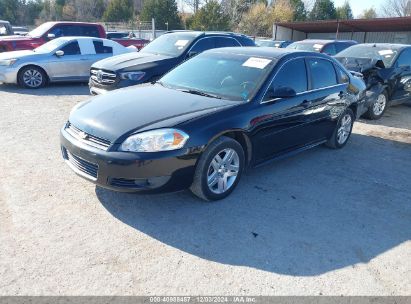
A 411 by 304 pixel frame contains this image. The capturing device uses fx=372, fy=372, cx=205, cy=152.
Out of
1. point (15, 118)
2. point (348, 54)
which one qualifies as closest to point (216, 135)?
point (15, 118)

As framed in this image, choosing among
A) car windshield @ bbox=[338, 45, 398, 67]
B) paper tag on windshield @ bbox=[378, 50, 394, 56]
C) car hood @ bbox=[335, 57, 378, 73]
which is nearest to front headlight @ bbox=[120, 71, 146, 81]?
car hood @ bbox=[335, 57, 378, 73]

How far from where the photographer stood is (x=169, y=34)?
31.9ft

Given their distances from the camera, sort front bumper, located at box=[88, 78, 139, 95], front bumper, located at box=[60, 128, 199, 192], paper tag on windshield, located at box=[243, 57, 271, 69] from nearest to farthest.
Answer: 1. front bumper, located at box=[60, 128, 199, 192]
2. paper tag on windshield, located at box=[243, 57, 271, 69]
3. front bumper, located at box=[88, 78, 139, 95]

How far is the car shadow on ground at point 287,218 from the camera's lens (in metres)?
3.25

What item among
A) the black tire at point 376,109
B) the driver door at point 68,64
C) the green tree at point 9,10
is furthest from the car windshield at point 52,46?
the green tree at point 9,10

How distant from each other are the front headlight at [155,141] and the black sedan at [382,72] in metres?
5.76

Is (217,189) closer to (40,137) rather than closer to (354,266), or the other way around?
(354,266)

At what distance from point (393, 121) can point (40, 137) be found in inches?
290

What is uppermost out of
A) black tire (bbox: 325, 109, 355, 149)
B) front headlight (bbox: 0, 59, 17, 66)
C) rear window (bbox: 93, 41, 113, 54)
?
rear window (bbox: 93, 41, 113, 54)

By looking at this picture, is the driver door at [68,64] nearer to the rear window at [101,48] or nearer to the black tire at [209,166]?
the rear window at [101,48]

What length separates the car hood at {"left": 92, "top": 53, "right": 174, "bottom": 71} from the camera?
7978 millimetres

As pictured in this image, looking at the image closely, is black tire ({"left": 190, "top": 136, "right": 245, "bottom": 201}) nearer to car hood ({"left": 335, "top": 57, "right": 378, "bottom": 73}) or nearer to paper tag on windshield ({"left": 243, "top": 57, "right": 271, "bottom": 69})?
paper tag on windshield ({"left": 243, "top": 57, "right": 271, "bottom": 69})

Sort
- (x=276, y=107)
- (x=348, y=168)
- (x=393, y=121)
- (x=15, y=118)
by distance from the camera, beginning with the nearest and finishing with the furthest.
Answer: (x=276, y=107) → (x=348, y=168) → (x=15, y=118) → (x=393, y=121)

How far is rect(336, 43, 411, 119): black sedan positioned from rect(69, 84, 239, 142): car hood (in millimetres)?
5174
